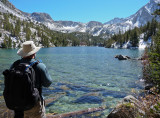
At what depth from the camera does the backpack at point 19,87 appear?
374 centimetres

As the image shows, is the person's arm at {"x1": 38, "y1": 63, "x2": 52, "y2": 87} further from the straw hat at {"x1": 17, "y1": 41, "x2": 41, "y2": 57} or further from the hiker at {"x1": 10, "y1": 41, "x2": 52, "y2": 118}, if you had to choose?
Answer: the straw hat at {"x1": 17, "y1": 41, "x2": 41, "y2": 57}

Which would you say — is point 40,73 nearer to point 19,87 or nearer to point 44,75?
point 44,75

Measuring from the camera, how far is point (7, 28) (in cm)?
15850

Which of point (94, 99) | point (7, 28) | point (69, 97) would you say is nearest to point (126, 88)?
point (94, 99)

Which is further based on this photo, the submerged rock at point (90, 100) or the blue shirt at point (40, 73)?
the submerged rock at point (90, 100)

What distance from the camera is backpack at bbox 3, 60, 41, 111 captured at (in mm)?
3738

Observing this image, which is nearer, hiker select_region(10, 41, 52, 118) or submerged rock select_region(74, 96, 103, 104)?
hiker select_region(10, 41, 52, 118)

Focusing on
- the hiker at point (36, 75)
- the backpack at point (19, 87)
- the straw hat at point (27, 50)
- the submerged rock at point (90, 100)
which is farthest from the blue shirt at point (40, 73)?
the submerged rock at point (90, 100)

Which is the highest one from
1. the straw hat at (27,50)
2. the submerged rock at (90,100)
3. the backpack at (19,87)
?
the straw hat at (27,50)

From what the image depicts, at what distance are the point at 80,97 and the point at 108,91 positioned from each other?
3294mm

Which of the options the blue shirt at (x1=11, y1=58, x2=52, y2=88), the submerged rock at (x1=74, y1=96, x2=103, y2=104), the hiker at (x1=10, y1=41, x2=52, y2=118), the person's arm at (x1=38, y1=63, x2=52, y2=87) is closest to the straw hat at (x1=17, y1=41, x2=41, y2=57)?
the hiker at (x1=10, y1=41, x2=52, y2=118)

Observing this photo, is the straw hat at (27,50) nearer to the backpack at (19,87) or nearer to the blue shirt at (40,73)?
the blue shirt at (40,73)

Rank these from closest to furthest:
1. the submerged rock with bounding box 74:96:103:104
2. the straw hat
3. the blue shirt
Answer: the blue shirt < the straw hat < the submerged rock with bounding box 74:96:103:104

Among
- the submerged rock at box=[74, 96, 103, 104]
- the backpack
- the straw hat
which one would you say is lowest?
the submerged rock at box=[74, 96, 103, 104]
